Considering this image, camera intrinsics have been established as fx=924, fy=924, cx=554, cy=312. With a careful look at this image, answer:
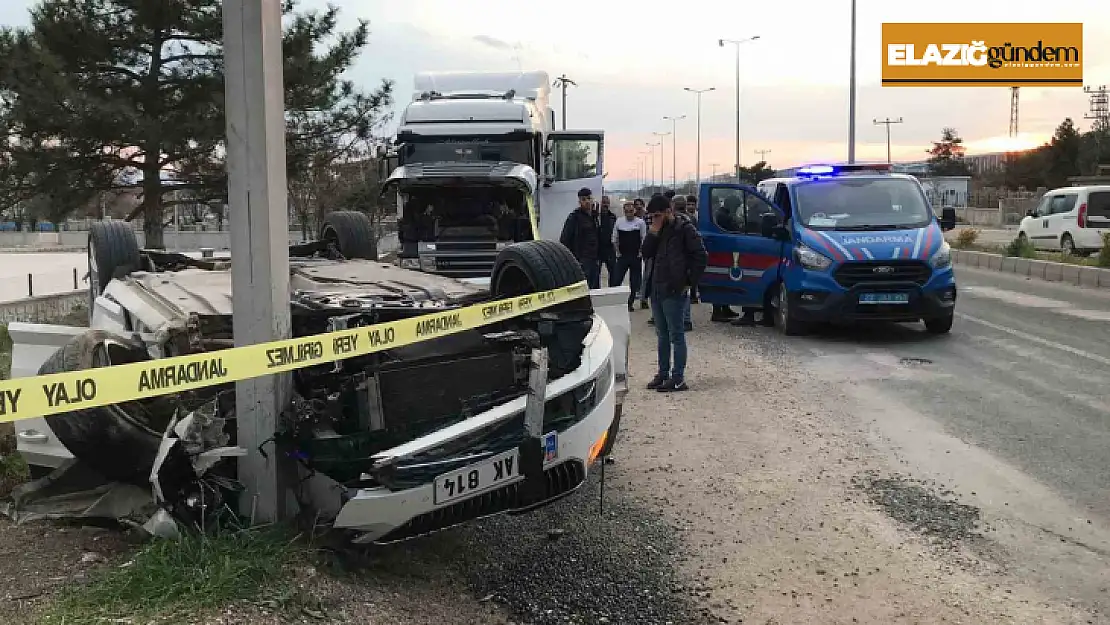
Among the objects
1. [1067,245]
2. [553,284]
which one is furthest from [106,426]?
[1067,245]

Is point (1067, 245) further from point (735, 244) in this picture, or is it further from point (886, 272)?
point (886, 272)

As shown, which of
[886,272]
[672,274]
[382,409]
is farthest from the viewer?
[886,272]

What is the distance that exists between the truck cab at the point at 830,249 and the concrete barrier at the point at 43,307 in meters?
11.9

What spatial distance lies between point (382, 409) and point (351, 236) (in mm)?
3510

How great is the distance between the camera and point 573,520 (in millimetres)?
4586

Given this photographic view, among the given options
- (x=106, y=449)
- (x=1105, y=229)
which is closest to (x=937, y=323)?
(x=106, y=449)

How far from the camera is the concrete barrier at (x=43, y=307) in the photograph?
16578mm

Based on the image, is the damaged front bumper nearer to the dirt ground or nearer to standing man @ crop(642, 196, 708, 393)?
the dirt ground

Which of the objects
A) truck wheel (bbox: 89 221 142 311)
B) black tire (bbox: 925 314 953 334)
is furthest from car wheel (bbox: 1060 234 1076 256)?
truck wheel (bbox: 89 221 142 311)

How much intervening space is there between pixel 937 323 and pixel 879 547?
22.4ft

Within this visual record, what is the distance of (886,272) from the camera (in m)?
9.76

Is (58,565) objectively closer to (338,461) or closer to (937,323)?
(338,461)

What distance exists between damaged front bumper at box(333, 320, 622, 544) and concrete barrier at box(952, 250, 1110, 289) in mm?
14303

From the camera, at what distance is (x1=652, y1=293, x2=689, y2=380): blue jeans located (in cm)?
757
